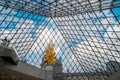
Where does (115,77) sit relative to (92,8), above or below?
below

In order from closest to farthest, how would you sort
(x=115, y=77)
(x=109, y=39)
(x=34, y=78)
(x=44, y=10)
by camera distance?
(x=115, y=77), (x=34, y=78), (x=109, y=39), (x=44, y=10)

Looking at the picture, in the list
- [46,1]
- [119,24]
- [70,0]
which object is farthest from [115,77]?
[46,1]

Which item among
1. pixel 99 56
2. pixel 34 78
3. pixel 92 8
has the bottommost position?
pixel 99 56

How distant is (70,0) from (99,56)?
14220mm

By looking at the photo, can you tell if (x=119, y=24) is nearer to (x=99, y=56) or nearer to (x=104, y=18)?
(x=104, y=18)

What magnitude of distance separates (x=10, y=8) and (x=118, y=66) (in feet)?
71.6

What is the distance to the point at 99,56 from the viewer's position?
4741 cm

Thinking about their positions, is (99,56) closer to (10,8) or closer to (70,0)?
(70,0)

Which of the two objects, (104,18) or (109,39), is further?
(109,39)

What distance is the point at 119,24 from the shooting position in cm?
3591

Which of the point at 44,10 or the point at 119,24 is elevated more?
the point at 119,24

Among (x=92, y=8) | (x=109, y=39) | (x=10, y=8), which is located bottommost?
(x=109, y=39)

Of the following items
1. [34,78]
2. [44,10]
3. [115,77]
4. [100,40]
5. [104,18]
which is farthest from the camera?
[44,10]

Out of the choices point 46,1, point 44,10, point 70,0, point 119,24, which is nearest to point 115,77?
point 119,24
